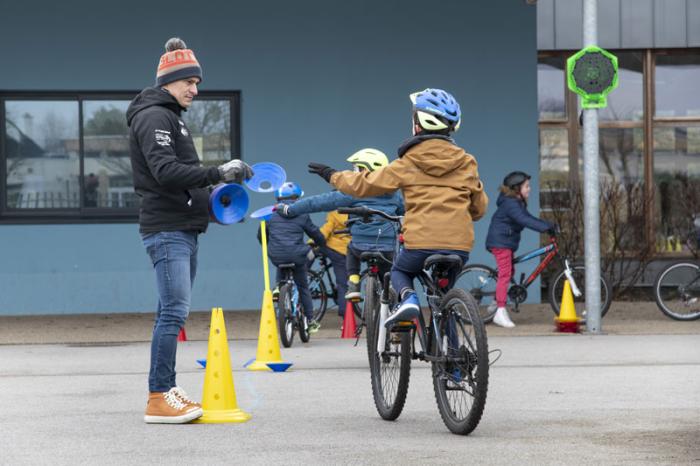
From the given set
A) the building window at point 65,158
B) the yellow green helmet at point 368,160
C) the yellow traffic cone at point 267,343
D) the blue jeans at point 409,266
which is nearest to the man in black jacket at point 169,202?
the blue jeans at point 409,266

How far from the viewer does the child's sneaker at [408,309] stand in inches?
280

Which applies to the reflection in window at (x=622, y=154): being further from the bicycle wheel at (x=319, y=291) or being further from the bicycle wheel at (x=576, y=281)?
the bicycle wheel at (x=319, y=291)

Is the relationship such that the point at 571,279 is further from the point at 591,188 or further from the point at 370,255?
the point at 370,255

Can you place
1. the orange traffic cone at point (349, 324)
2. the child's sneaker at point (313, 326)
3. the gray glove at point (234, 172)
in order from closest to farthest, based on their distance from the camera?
1. the gray glove at point (234, 172)
2. the child's sneaker at point (313, 326)
3. the orange traffic cone at point (349, 324)

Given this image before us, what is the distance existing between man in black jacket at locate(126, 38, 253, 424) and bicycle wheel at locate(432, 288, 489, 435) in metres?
1.39

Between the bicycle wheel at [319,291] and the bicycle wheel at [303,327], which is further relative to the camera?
the bicycle wheel at [319,291]

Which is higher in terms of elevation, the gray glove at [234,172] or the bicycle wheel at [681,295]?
the gray glove at [234,172]

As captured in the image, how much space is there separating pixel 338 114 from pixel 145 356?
241 inches

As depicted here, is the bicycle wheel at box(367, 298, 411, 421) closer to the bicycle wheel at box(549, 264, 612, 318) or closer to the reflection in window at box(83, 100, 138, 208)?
the bicycle wheel at box(549, 264, 612, 318)

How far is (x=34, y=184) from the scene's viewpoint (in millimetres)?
16531

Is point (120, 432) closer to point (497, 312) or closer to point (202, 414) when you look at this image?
point (202, 414)

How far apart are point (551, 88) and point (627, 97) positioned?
1.08 meters

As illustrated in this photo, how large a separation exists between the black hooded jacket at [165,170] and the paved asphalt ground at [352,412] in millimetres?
Answer: 1178

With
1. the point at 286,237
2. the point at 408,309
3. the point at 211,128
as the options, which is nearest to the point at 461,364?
the point at 408,309
